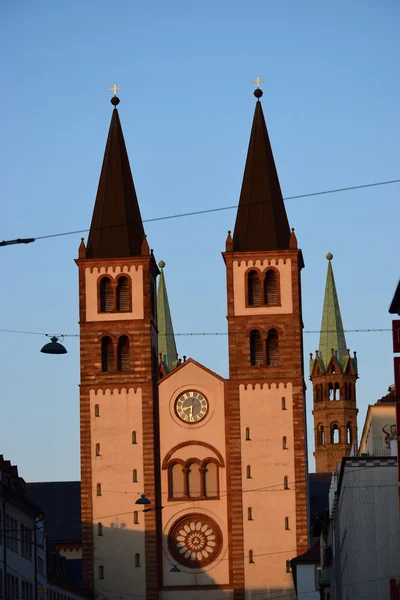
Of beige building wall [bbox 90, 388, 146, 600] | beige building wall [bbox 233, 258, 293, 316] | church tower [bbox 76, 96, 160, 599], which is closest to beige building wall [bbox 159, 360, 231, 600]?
church tower [bbox 76, 96, 160, 599]

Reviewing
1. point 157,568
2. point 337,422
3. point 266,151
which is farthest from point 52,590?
point 337,422

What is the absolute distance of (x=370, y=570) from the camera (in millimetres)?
58531

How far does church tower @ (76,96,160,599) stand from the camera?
88438 mm

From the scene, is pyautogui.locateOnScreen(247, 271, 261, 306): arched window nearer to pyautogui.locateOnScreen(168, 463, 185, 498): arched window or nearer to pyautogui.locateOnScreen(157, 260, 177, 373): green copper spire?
pyautogui.locateOnScreen(168, 463, 185, 498): arched window

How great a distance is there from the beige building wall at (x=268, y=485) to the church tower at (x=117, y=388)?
447 centimetres

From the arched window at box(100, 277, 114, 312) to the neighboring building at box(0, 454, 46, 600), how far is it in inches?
545

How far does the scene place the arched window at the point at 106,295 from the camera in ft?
300

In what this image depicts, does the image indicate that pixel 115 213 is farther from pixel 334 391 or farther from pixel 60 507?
pixel 334 391

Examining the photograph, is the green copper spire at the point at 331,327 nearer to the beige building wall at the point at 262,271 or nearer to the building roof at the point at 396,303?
the beige building wall at the point at 262,271

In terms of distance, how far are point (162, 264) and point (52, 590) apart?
48.0 metres

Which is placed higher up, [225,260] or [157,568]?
[225,260]

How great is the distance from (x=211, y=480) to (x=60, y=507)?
23620 mm

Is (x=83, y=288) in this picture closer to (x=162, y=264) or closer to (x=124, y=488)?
(x=124, y=488)

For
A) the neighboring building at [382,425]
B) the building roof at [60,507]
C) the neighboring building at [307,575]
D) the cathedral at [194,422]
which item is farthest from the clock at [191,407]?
the neighboring building at [382,425]
